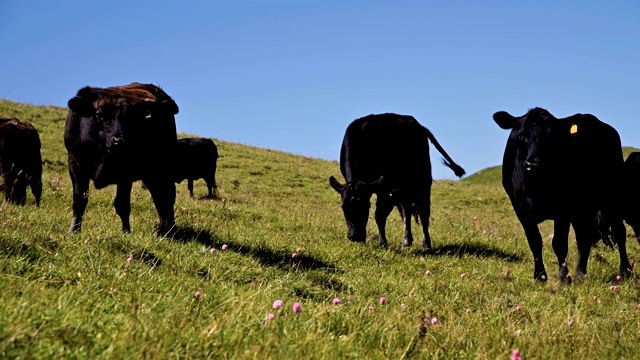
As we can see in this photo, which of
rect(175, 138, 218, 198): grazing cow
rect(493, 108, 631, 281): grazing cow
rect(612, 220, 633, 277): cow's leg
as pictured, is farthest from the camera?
rect(175, 138, 218, 198): grazing cow

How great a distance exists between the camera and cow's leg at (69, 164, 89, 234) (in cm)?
761

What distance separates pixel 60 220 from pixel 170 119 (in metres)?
2.25

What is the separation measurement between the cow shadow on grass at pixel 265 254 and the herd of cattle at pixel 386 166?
0.59 metres

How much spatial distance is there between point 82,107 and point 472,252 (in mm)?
6472

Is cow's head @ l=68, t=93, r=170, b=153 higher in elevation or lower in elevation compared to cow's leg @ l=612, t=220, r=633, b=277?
higher

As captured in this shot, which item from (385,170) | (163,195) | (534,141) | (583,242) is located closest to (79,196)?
(163,195)

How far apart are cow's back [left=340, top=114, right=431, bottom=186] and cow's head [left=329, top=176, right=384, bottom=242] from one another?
0.51 meters

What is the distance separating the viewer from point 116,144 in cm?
727

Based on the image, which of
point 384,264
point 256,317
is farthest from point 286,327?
point 384,264

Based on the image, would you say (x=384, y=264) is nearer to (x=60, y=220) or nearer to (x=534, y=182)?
(x=534, y=182)

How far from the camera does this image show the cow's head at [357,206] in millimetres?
9328

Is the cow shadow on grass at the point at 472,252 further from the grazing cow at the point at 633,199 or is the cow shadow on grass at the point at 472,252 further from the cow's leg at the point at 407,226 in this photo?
the grazing cow at the point at 633,199

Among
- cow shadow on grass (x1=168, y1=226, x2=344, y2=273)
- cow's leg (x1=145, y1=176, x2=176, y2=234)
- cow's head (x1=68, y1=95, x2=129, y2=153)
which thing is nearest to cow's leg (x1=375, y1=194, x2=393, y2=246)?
cow shadow on grass (x1=168, y1=226, x2=344, y2=273)

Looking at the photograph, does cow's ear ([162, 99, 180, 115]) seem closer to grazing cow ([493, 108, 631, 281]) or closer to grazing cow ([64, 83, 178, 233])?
grazing cow ([64, 83, 178, 233])
